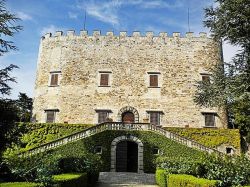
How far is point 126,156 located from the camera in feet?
72.6

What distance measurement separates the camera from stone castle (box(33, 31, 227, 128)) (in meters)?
26.1

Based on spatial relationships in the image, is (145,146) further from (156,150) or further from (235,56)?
(235,56)

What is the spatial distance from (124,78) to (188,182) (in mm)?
17375

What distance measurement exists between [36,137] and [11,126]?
11.2m

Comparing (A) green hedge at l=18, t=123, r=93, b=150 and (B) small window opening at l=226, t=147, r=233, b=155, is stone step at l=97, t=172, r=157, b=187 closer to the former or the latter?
(A) green hedge at l=18, t=123, r=93, b=150

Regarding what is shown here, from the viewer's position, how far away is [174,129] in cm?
2369

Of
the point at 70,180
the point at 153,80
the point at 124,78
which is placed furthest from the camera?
the point at 124,78

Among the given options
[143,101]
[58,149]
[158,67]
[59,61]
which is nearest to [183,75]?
[158,67]

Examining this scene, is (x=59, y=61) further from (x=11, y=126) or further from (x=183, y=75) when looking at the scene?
(x=11, y=126)

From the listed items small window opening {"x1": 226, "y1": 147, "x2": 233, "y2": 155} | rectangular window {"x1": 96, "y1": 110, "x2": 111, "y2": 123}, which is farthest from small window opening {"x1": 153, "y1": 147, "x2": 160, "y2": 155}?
small window opening {"x1": 226, "y1": 147, "x2": 233, "y2": 155}

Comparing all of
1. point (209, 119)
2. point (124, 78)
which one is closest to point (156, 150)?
point (209, 119)

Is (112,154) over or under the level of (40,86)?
under

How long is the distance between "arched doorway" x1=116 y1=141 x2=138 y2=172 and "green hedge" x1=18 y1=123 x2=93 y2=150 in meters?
3.24

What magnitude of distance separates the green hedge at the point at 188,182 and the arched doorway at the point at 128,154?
26.6 ft
